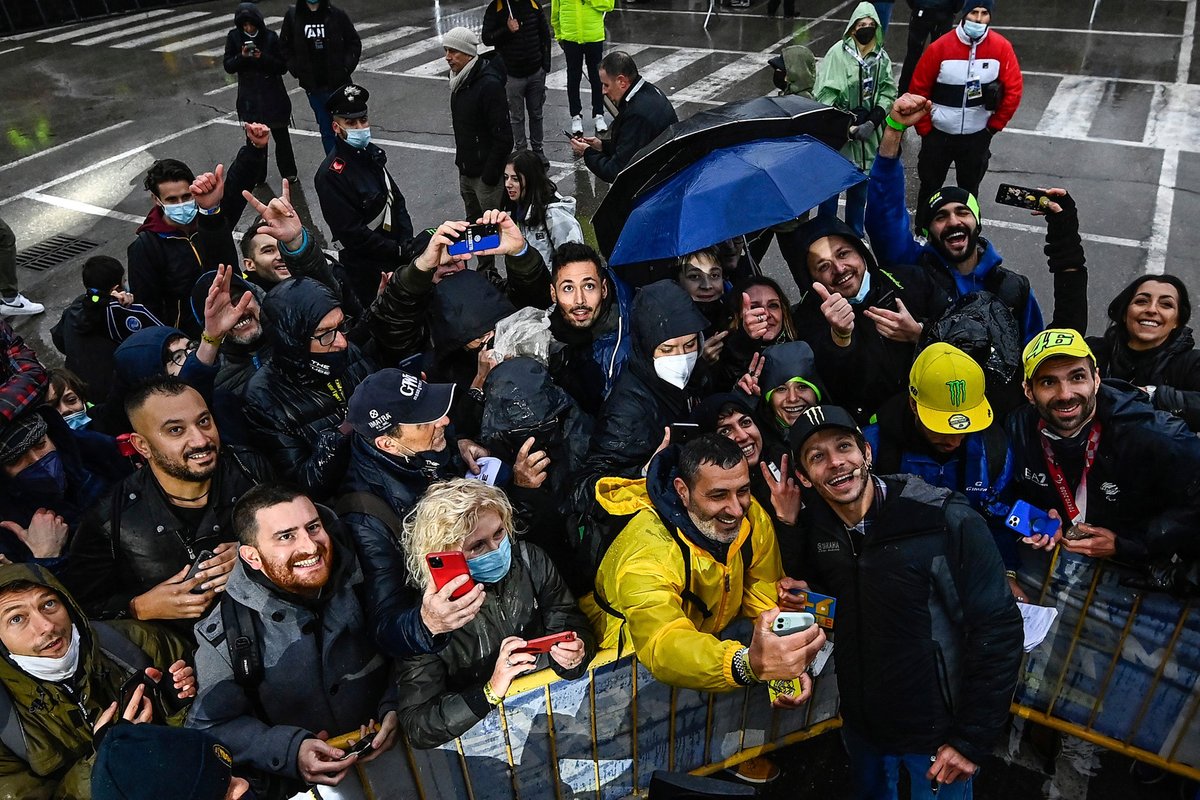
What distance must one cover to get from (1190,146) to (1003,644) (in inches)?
371

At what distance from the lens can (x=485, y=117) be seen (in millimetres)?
7633

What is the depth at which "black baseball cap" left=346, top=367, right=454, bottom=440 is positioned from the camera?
3.71 meters

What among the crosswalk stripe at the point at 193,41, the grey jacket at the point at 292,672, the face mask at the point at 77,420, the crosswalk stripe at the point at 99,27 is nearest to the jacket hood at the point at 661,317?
the grey jacket at the point at 292,672

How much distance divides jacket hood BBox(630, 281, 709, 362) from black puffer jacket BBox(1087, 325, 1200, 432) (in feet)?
7.08

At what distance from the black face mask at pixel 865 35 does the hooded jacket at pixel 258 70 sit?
20.8ft

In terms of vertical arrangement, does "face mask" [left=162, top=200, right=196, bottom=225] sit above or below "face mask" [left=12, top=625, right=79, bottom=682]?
above

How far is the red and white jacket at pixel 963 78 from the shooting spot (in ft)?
23.4

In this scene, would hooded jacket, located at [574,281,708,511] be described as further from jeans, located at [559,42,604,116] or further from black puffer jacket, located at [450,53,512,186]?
jeans, located at [559,42,604,116]

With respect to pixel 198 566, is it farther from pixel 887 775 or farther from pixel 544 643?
pixel 887 775

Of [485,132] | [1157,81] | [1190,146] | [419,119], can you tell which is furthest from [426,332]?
[1157,81]

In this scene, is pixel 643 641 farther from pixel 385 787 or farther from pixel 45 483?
pixel 45 483

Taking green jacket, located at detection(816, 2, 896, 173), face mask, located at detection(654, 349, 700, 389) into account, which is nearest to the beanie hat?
green jacket, located at detection(816, 2, 896, 173)

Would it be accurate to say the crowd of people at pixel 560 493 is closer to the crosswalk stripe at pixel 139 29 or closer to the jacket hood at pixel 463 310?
the jacket hood at pixel 463 310

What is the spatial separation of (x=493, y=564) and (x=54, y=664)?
1.62m
